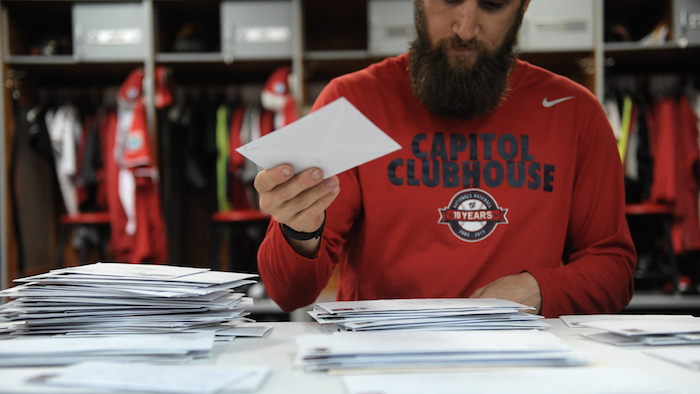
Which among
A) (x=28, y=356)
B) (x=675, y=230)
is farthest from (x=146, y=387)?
(x=675, y=230)

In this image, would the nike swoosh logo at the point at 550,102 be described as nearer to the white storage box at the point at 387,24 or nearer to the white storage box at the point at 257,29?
the white storage box at the point at 387,24

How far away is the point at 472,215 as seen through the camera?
1.07m

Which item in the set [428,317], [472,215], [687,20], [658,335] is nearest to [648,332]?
[658,335]

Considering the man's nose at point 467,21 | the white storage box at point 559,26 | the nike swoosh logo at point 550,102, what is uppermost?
the white storage box at point 559,26

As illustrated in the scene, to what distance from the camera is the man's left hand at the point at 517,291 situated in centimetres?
94

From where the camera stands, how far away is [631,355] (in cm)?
62

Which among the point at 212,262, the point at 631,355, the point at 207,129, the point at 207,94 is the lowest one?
the point at 212,262

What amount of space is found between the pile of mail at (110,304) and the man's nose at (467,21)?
0.67 meters

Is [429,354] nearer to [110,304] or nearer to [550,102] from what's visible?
[110,304]

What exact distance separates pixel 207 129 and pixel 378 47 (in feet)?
3.46

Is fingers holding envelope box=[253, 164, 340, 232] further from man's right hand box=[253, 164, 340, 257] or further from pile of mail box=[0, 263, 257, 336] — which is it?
pile of mail box=[0, 263, 257, 336]

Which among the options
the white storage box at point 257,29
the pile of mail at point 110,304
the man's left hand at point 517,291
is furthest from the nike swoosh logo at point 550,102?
the white storage box at point 257,29

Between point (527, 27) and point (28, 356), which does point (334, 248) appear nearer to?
point (28, 356)

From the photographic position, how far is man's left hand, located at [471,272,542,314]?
0.94 meters
